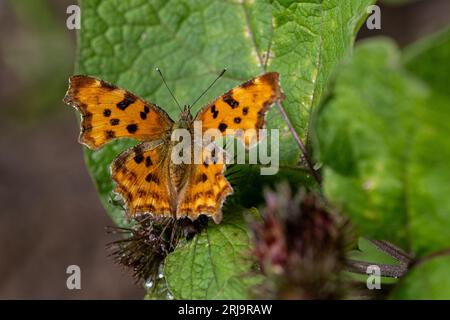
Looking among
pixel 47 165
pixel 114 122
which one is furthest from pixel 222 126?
pixel 47 165

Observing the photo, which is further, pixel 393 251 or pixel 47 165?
pixel 47 165

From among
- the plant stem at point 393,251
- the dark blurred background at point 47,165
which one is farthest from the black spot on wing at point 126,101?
the dark blurred background at point 47,165

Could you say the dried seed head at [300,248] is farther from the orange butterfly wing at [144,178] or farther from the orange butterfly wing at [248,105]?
the orange butterfly wing at [144,178]

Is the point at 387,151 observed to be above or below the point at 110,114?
below

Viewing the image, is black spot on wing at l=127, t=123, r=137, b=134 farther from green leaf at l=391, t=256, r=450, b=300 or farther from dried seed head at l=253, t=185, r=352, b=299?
green leaf at l=391, t=256, r=450, b=300

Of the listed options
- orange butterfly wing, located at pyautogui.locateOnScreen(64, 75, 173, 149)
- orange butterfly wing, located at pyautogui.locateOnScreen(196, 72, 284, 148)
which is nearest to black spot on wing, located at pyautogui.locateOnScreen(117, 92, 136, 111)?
orange butterfly wing, located at pyautogui.locateOnScreen(64, 75, 173, 149)

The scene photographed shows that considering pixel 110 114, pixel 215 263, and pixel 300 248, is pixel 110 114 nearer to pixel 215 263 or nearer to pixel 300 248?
pixel 215 263
